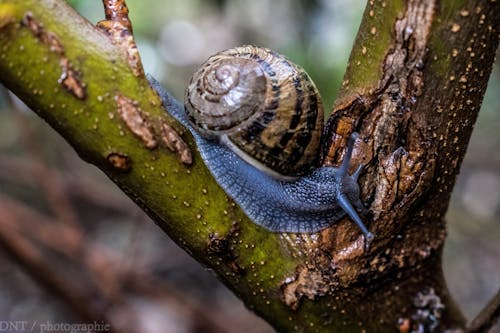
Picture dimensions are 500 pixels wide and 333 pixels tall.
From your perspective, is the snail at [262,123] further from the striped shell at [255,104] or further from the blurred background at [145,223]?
the blurred background at [145,223]

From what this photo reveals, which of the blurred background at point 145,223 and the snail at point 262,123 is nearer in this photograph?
the snail at point 262,123

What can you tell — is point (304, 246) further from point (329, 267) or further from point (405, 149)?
point (405, 149)

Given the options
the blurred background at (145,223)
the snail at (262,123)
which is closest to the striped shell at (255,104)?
the snail at (262,123)

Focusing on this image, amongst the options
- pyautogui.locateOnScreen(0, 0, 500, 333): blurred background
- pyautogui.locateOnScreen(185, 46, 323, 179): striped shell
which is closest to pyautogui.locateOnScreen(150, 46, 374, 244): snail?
pyautogui.locateOnScreen(185, 46, 323, 179): striped shell

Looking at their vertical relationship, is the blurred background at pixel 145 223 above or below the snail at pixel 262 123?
below

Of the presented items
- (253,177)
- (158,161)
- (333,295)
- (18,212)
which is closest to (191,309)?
(18,212)
